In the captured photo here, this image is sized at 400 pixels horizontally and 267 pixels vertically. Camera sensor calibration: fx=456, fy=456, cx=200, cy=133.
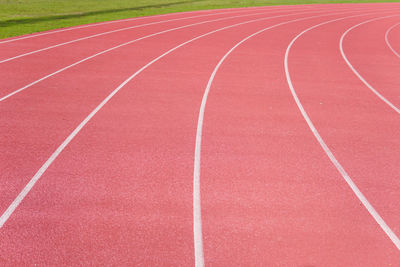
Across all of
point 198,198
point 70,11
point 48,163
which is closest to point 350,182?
point 198,198

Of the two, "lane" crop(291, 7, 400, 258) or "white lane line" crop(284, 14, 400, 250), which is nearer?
"white lane line" crop(284, 14, 400, 250)

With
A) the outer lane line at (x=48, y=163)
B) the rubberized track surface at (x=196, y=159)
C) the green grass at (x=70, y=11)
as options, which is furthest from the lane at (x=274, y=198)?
the green grass at (x=70, y=11)

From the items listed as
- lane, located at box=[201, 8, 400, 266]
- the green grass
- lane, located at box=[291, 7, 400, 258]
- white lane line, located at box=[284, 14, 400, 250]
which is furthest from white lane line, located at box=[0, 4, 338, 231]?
the green grass

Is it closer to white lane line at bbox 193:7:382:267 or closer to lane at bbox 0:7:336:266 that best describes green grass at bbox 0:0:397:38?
lane at bbox 0:7:336:266

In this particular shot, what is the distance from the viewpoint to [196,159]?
17.6 feet

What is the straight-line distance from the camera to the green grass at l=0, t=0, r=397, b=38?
14.9 metres

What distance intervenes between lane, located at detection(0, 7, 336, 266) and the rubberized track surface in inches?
0.7

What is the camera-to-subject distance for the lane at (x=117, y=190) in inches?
144

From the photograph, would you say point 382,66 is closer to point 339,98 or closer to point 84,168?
point 339,98

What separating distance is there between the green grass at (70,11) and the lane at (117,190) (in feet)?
25.4

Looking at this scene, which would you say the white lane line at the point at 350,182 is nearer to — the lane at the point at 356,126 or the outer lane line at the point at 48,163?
the lane at the point at 356,126

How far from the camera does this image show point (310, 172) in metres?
5.14

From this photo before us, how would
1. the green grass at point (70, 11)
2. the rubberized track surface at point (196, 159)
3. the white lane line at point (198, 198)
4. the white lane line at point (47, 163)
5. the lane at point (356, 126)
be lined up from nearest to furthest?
the white lane line at point (198, 198) < the rubberized track surface at point (196, 159) < the white lane line at point (47, 163) < the lane at point (356, 126) < the green grass at point (70, 11)

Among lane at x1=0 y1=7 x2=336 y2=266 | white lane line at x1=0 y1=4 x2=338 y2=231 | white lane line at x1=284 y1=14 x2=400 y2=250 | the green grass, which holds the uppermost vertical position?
the green grass
